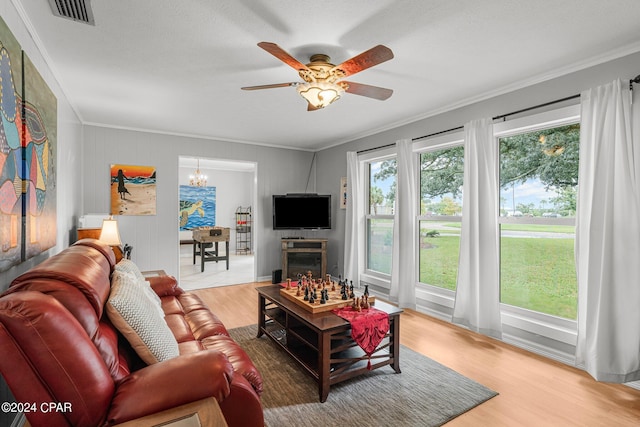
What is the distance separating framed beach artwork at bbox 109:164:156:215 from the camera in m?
4.65

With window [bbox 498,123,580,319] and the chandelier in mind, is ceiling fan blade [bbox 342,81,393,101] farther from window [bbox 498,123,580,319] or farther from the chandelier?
the chandelier

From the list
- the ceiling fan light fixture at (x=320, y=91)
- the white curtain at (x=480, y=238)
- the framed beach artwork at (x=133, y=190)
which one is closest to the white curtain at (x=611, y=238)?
the white curtain at (x=480, y=238)

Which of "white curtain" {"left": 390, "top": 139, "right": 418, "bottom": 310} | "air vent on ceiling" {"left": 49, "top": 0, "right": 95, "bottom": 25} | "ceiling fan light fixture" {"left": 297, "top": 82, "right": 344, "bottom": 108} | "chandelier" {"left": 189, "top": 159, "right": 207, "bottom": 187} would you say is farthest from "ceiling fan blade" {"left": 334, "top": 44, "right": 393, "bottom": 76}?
"chandelier" {"left": 189, "top": 159, "right": 207, "bottom": 187}

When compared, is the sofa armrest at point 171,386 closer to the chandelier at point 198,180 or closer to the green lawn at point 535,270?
the green lawn at point 535,270

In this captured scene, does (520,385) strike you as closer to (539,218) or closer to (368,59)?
(539,218)

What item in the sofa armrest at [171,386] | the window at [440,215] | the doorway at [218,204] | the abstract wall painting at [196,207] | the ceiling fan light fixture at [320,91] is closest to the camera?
the sofa armrest at [171,386]

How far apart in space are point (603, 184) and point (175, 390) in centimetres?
307

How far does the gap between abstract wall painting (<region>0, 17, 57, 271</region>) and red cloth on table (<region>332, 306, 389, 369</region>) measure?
202 centimetres

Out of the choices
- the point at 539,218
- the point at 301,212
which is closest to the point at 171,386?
the point at 539,218

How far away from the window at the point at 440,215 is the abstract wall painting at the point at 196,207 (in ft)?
21.6

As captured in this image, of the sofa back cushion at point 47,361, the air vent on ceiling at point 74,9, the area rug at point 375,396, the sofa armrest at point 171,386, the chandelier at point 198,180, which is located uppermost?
the air vent on ceiling at point 74,9

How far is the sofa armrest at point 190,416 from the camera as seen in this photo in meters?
1.09

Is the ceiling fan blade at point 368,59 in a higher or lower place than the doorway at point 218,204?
higher

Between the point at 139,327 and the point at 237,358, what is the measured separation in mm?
534
